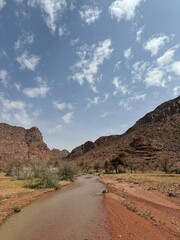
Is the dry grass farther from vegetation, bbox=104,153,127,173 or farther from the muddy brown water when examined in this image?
vegetation, bbox=104,153,127,173

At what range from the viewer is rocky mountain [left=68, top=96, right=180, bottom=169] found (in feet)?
399

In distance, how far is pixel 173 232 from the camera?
14.4m

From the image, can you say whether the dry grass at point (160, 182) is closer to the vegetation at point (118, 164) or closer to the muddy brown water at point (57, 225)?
the muddy brown water at point (57, 225)

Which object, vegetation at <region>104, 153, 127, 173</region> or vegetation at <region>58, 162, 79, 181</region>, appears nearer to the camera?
vegetation at <region>58, 162, 79, 181</region>

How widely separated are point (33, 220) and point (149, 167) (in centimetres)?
9712

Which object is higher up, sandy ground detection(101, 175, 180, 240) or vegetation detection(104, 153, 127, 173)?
vegetation detection(104, 153, 127, 173)

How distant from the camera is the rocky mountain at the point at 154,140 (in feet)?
399

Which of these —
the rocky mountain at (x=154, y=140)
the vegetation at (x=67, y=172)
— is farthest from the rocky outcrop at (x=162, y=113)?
the vegetation at (x=67, y=172)

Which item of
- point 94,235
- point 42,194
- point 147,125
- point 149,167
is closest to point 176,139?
point 149,167

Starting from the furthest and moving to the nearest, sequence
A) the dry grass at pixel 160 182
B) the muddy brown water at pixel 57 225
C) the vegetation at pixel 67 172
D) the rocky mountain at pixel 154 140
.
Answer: the rocky mountain at pixel 154 140
the vegetation at pixel 67 172
the dry grass at pixel 160 182
the muddy brown water at pixel 57 225

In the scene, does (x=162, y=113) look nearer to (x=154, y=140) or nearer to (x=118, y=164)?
(x=154, y=140)

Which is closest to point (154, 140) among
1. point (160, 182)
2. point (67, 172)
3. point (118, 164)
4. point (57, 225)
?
point (118, 164)

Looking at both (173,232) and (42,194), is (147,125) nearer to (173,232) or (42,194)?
(42,194)

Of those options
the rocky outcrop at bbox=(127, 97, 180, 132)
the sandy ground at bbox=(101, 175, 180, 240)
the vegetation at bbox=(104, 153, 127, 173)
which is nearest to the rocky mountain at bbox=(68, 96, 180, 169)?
the rocky outcrop at bbox=(127, 97, 180, 132)
